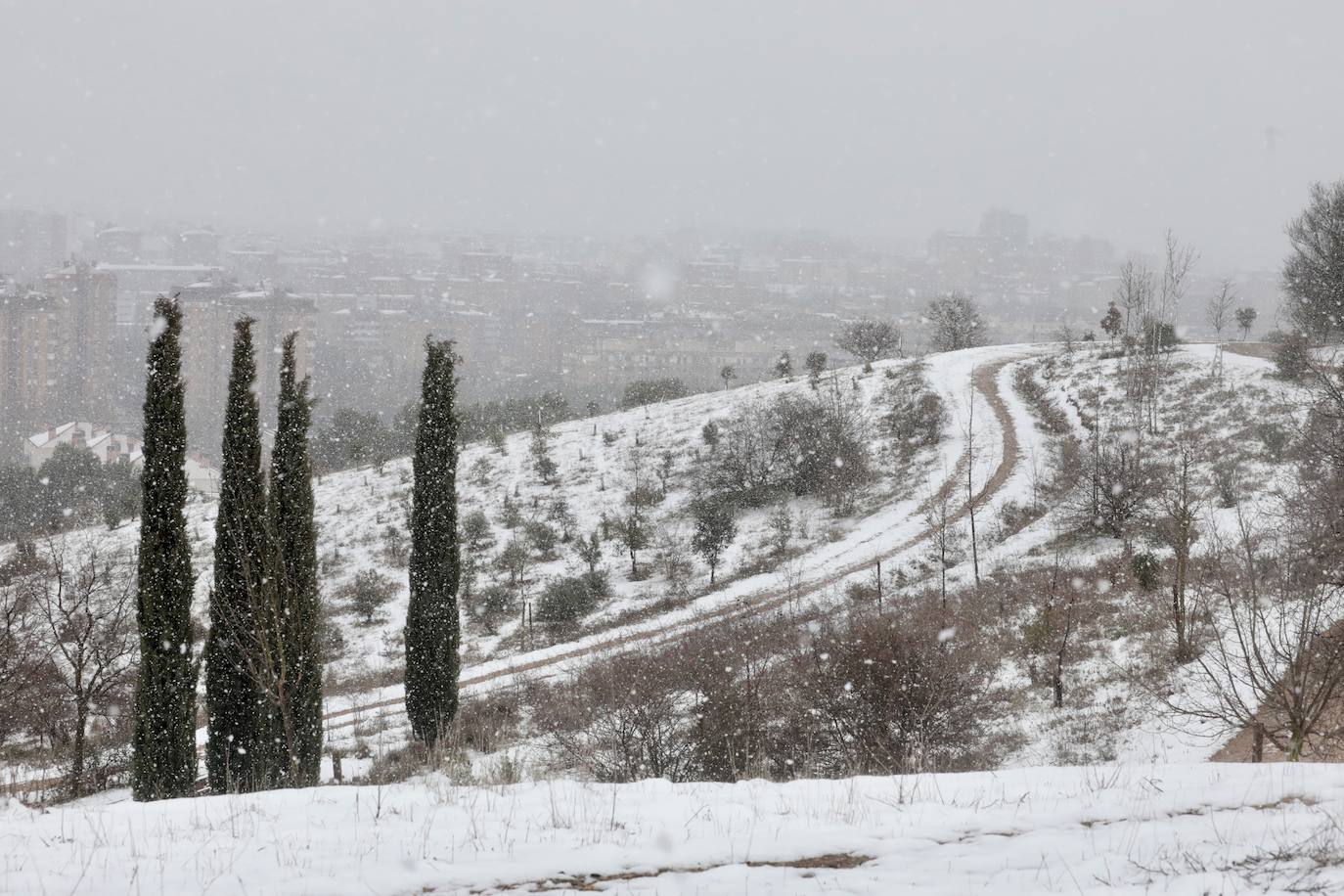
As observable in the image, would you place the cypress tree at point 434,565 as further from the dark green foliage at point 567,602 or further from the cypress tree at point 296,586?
the dark green foliage at point 567,602

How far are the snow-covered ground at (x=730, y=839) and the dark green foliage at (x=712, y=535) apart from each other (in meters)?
22.0

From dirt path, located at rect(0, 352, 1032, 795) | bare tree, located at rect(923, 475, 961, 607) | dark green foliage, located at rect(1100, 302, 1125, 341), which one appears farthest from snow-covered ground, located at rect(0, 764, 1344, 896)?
dark green foliage, located at rect(1100, 302, 1125, 341)

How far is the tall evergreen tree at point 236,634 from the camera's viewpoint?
13.8 m

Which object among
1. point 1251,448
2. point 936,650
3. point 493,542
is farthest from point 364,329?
point 936,650

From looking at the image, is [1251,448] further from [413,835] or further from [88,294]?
[88,294]

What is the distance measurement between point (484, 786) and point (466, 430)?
49.5 meters

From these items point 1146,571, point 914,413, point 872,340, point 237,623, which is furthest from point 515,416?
point 237,623

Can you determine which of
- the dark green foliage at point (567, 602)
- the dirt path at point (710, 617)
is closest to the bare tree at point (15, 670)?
the dirt path at point (710, 617)

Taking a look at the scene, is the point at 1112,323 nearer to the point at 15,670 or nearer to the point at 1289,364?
the point at 1289,364

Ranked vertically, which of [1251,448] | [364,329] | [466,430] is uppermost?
[364,329]

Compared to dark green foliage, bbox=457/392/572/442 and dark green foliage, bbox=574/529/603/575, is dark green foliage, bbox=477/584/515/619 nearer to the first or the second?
dark green foliage, bbox=574/529/603/575

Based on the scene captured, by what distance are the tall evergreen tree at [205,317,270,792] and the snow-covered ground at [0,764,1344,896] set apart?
276 inches

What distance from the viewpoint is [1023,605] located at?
69.9 ft

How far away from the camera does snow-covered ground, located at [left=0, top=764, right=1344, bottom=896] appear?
5.04 m
